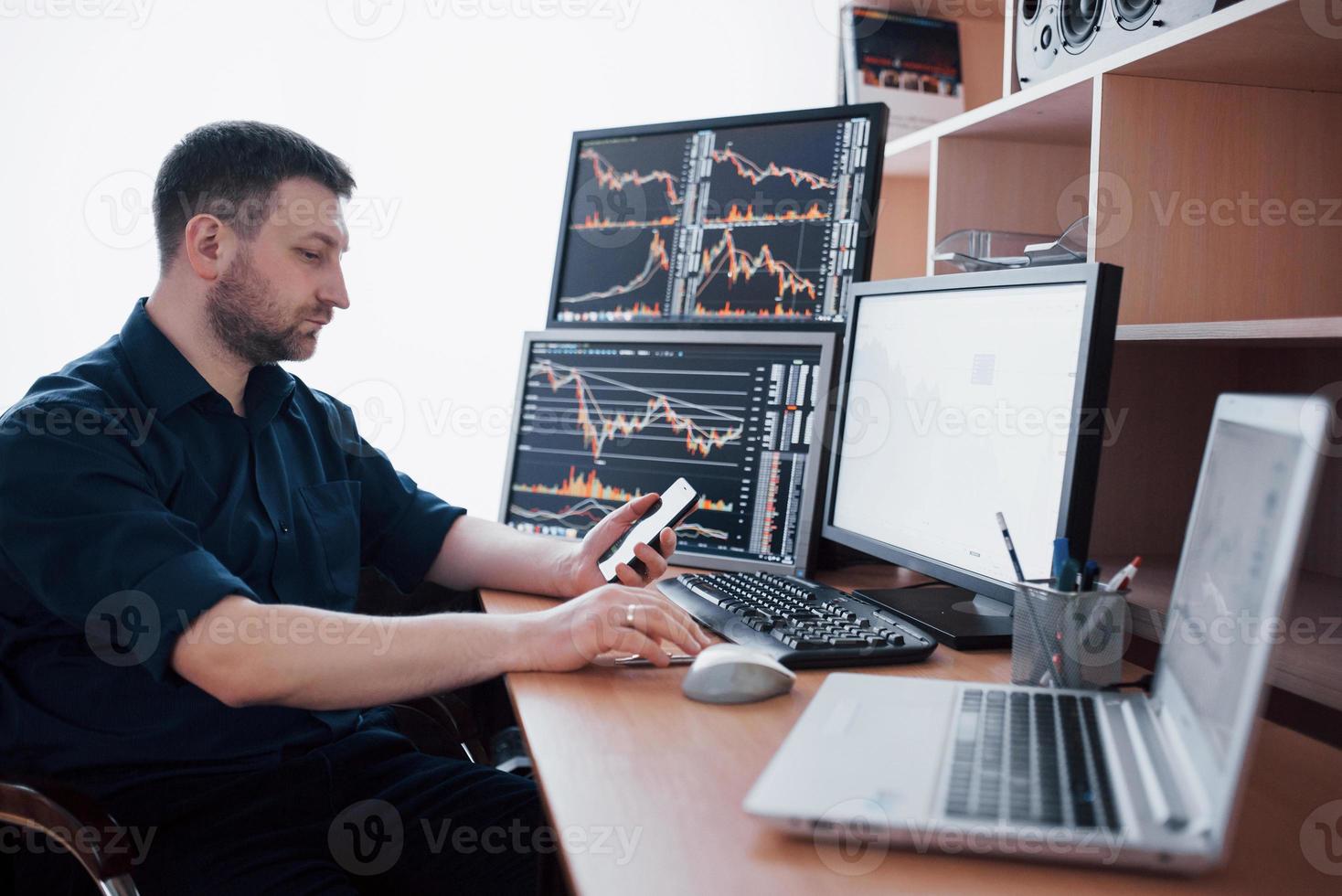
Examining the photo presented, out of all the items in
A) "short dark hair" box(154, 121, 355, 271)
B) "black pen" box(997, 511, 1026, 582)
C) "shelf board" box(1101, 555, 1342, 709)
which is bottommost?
"shelf board" box(1101, 555, 1342, 709)

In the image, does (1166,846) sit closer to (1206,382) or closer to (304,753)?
(304,753)

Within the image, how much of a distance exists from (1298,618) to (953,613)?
35 centimetres

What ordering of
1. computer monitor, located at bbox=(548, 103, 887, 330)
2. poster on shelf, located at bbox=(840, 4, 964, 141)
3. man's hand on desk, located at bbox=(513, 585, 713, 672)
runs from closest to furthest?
man's hand on desk, located at bbox=(513, 585, 713, 672)
computer monitor, located at bbox=(548, 103, 887, 330)
poster on shelf, located at bbox=(840, 4, 964, 141)

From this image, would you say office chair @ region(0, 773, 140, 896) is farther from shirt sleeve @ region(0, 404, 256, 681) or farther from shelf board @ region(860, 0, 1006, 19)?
shelf board @ region(860, 0, 1006, 19)

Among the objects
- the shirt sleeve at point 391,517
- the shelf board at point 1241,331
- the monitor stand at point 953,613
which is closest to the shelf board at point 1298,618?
the monitor stand at point 953,613

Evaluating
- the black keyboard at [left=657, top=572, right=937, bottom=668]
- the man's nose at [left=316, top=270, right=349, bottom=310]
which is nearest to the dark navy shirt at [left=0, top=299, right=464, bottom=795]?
the man's nose at [left=316, top=270, right=349, bottom=310]

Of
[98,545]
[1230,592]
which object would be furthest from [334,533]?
[1230,592]

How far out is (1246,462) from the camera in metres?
0.68

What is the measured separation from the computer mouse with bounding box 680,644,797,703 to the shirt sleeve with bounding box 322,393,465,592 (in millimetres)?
652

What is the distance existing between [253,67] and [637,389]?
3.81 feet

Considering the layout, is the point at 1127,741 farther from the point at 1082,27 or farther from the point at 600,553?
the point at 1082,27

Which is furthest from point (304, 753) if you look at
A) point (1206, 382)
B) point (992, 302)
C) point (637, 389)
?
point (1206, 382)

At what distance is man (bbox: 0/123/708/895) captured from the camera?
986 millimetres

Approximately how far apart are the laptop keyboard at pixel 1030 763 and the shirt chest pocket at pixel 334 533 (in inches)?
33.9
